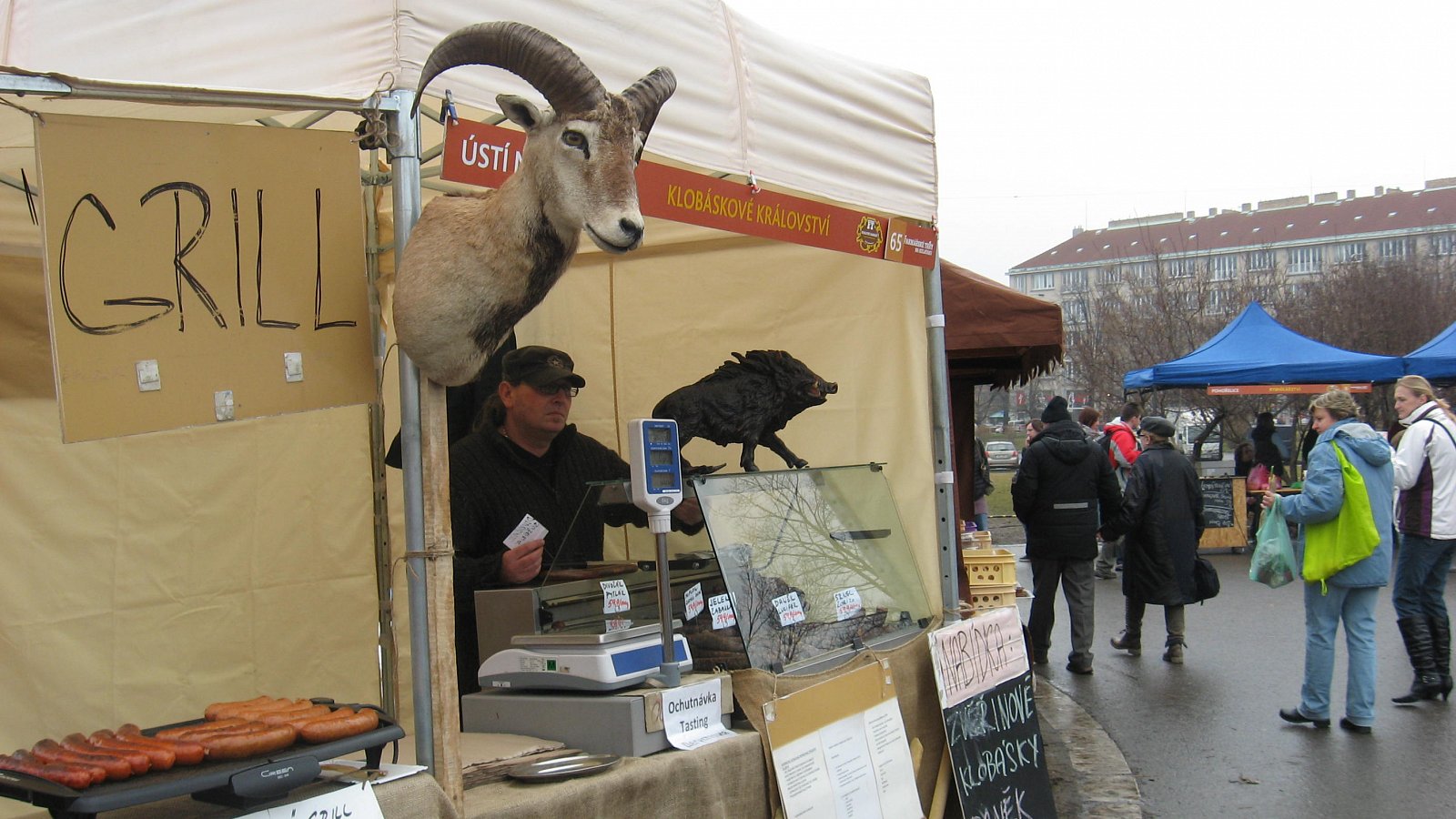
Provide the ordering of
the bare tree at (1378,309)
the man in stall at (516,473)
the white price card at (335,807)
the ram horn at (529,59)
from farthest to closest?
the bare tree at (1378,309) → the man in stall at (516,473) → the ram horn at (529,59) → the white price card at (335,807)

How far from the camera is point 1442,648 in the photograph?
7.62 meters

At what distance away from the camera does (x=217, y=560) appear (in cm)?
475

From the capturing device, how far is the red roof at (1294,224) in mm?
66062

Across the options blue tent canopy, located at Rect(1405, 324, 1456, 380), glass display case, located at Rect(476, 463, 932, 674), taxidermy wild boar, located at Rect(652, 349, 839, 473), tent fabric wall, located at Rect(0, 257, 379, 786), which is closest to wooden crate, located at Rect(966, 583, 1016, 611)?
glass display case, located at Rect(476, 463, 932, 674)

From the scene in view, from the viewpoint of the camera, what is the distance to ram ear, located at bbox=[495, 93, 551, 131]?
8.20ft

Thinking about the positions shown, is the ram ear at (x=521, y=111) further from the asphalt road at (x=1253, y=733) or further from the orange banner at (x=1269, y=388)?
the orange banner at (x=1269, y=388)

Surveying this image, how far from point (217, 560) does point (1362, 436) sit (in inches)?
245

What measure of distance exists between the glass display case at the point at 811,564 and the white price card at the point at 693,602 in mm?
48

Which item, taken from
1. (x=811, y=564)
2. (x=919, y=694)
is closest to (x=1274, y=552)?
(x=919, y=694)

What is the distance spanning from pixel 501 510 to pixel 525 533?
0.68 feet

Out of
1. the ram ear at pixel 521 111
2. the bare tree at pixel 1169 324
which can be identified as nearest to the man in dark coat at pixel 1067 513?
the ram ear at pixel 521 111

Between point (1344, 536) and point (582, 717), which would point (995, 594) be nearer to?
point (1344, 536)

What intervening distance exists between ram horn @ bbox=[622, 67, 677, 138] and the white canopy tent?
0.38 m

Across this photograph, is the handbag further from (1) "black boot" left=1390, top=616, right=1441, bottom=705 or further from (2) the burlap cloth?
(2) the burlap cloth
